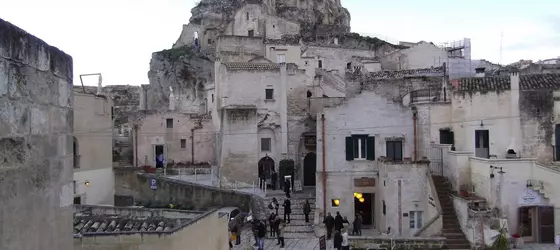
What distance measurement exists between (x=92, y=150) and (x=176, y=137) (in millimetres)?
8439

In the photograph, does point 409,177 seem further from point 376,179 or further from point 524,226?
point 524,226

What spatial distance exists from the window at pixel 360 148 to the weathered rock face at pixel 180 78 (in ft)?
93.4

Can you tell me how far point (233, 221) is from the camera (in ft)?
86.9

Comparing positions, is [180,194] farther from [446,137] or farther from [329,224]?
[446,137]

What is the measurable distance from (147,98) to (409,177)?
44.0 metres

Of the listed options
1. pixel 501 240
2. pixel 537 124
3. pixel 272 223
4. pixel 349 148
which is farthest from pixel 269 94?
pixel 501 240

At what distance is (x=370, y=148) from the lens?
29125mm

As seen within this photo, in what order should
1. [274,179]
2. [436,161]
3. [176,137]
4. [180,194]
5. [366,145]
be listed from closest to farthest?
[436,161]
[366,145]
[180,194]
[274,179]
[176,137]

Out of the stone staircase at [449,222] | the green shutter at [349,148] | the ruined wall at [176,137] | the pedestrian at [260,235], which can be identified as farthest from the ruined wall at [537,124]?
the ruined wall at [176,137]

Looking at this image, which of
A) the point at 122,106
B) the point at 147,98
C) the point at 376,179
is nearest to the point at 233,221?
the point at 376,179

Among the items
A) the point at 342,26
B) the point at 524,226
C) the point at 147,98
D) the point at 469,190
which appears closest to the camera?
the point at 524,226

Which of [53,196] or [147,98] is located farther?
[147,98]

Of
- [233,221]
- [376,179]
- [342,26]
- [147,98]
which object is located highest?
[342,26]

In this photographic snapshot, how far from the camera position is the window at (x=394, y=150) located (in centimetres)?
2939
